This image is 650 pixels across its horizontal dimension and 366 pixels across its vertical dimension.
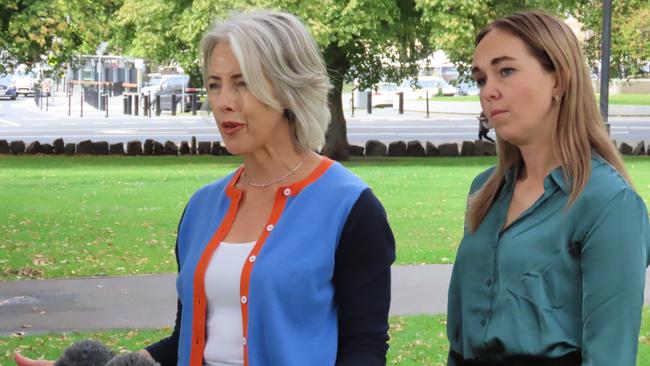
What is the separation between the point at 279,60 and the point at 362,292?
0.58 m

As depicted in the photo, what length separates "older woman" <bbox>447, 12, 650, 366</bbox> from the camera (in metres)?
2.86

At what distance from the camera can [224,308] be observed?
2.99 meters

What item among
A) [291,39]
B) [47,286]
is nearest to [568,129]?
[291,39]

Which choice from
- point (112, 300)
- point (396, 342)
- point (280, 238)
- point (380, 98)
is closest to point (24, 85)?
point (380, 98)

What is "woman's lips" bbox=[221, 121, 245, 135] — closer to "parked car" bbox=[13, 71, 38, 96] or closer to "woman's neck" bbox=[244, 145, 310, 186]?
"woman's neck" bbox=[244, 145, 310, 186]

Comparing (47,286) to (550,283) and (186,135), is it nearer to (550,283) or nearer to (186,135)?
(550,283)

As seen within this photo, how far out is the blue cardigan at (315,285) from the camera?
2.92 meters

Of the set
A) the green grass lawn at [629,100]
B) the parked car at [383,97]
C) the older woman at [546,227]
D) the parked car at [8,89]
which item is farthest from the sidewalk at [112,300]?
the parked car at [8,89]

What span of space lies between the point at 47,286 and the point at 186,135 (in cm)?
2640

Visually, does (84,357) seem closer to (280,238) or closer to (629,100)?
(280,238)

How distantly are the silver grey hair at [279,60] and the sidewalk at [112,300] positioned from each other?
6416mm

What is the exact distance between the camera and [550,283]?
115 inches

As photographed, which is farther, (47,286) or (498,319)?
(47,286)

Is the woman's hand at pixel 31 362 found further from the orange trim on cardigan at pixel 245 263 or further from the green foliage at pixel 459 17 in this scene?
the green foliage at pixel 459 17
